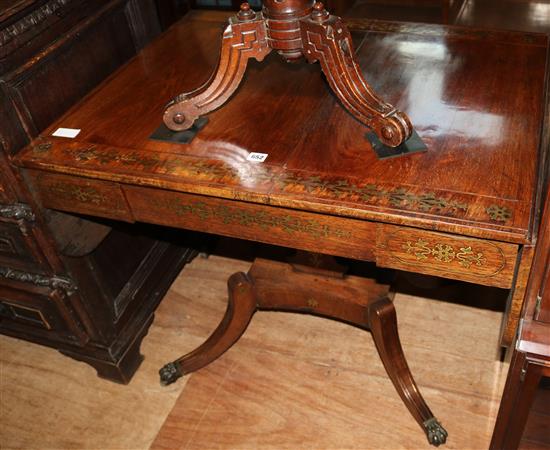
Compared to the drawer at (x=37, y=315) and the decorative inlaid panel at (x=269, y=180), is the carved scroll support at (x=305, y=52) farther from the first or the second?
the drawer at (x=37, y=315)

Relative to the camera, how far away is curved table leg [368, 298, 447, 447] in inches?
Result: 64.1

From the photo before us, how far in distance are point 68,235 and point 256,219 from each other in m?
0.62

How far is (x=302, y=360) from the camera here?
1945 mm

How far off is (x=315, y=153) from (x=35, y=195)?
2.30 ft

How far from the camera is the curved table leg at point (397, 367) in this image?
163 cm

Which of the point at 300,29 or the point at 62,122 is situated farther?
the point at 62,122

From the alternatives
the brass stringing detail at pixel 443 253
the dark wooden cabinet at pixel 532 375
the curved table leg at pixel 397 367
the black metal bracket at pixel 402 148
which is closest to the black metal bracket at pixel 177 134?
the black metal bracket at pixel 402 148

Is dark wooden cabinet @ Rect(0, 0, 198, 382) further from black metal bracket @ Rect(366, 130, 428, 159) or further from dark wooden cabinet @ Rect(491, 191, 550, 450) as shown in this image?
dark wooden cabinet @ Rect(491, 191, 550, 450)

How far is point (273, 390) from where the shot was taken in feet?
6.13

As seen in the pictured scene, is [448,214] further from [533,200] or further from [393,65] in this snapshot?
[393,65]

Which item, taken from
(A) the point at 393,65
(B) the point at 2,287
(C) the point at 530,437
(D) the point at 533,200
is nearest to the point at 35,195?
(B) the point at 2,287

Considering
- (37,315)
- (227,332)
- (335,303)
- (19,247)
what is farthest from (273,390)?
(19,247)

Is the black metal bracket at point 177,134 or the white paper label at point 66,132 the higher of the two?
the white paper label at point 66,132

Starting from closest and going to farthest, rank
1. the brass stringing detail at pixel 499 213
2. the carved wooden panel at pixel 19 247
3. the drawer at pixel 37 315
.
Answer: the brass stringing detail at pixel 499 213 → the carved wooden panel at pixel 19 247 → the drawer at pixel 37 315
